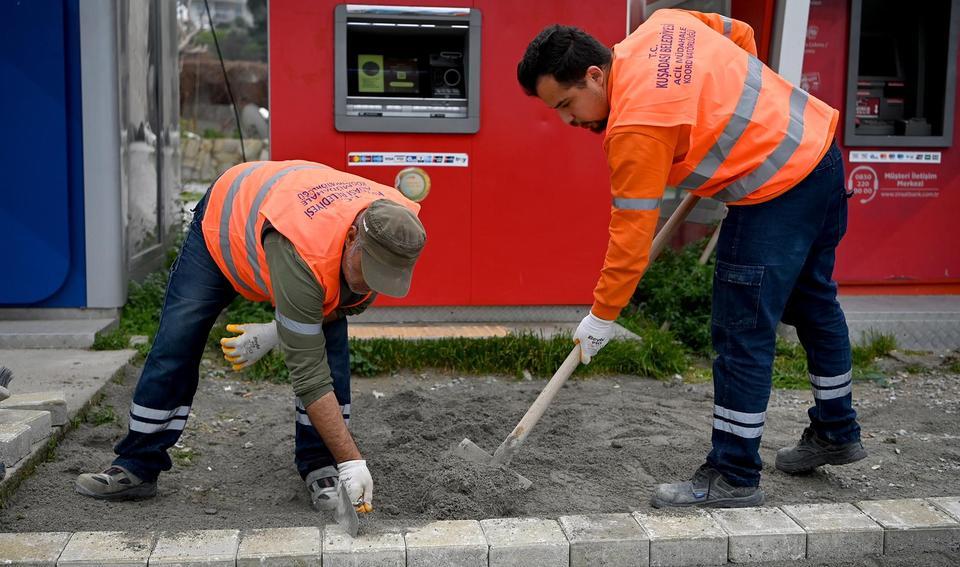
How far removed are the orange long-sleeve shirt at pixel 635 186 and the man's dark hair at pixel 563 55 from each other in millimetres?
121

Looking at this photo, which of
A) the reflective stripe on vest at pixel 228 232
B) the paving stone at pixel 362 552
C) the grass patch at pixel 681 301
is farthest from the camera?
the grass patch at pixel 681 301

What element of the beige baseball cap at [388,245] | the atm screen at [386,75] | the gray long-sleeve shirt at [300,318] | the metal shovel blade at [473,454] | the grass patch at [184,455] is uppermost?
the atm screen at [386,75]

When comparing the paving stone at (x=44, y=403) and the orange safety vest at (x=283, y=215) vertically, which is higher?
the orange safety vest at (x=283, y=215)

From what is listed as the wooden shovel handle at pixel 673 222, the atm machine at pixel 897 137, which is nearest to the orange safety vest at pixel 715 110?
the wooden shovel handle at pixel 673 222

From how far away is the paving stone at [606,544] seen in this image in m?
3.19

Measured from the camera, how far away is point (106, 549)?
10.1 ft

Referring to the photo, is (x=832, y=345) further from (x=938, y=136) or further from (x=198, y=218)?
(x=938, y=136)

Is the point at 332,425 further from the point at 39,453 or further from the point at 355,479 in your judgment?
the point at 39,453

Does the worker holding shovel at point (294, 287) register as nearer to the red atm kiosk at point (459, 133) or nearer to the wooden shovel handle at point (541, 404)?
the wooden shovel handle at point (541, 404)

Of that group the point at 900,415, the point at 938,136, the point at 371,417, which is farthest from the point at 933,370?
the point at 371,417

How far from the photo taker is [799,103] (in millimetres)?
3531

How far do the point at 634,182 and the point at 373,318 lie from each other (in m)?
3.57

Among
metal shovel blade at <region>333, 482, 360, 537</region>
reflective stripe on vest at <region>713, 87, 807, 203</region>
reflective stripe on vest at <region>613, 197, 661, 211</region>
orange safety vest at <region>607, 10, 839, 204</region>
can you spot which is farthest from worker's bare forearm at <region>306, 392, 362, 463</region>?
reflective stripe on vest at <region>713, 87, 807, 203</region>

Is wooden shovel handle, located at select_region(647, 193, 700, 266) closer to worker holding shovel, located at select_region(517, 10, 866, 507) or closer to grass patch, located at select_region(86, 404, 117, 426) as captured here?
worker holding shovel, located at select_region(517, 10, 866, 507)
